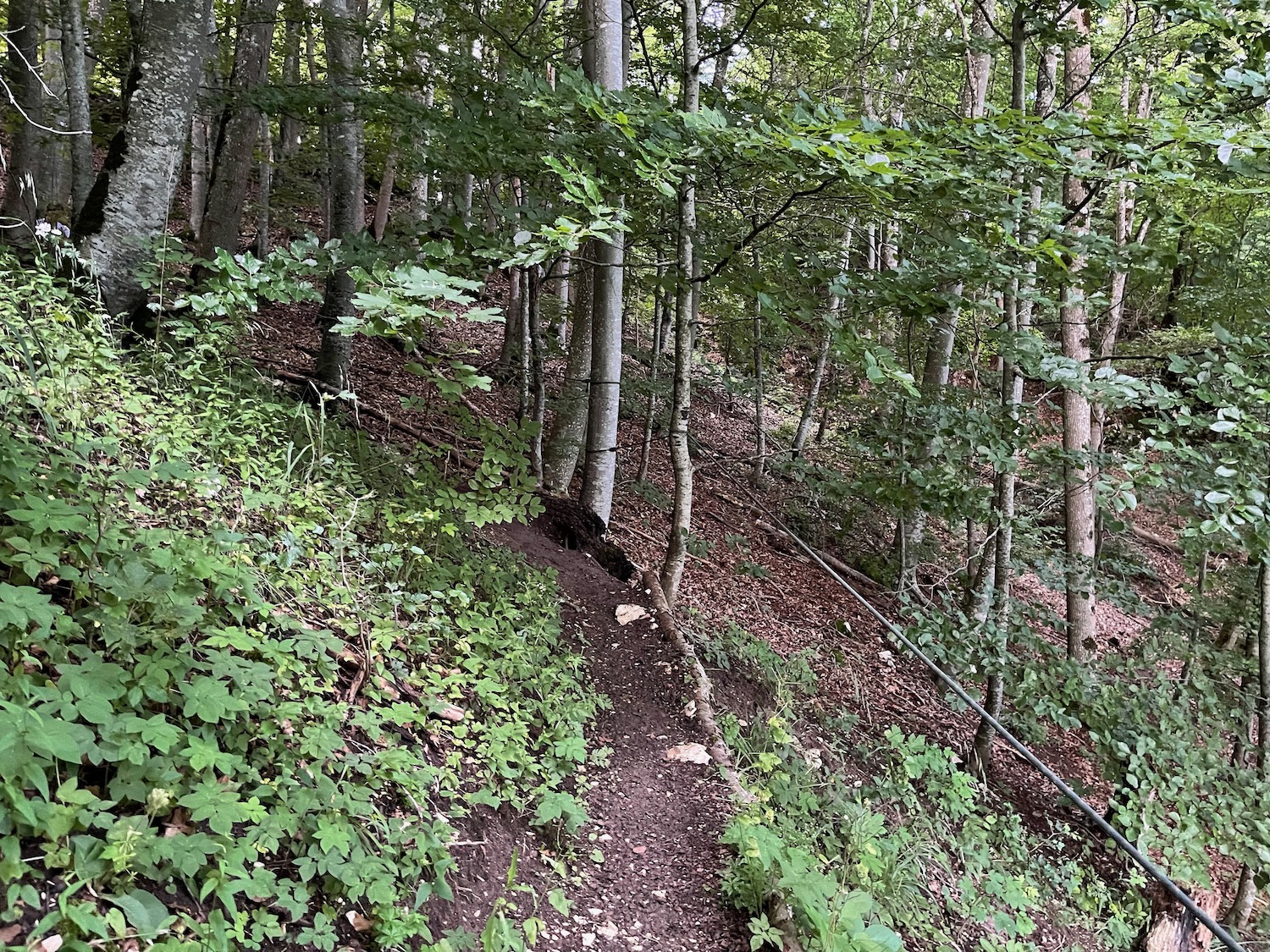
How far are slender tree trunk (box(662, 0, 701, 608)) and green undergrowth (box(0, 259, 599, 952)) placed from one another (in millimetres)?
1123

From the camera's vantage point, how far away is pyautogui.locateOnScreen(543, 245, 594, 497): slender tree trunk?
5.75 meters

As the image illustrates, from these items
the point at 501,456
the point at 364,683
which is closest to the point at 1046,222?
the point at 501,456

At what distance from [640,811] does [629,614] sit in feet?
5.27

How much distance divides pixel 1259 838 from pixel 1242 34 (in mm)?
4773

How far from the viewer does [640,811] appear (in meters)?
3.30

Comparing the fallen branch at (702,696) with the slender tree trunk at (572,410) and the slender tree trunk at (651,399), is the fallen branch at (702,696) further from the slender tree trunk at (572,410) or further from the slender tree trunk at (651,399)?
the slender tree trunk at (651,399)

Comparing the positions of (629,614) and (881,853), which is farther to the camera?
(629,614)

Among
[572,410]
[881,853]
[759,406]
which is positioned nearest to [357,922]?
[881,853]

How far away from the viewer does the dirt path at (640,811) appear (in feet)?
8.79

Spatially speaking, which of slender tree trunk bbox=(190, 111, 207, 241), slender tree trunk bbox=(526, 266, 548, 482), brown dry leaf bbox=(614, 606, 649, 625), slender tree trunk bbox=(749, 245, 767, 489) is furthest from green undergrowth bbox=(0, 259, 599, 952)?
slender tree trunk bbox=(190, 111, 207, 241)

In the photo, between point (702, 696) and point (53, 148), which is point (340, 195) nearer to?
point (702, 696)

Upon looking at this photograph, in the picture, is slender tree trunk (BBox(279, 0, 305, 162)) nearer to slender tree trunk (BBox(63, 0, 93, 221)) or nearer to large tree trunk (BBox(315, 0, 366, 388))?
large tree trunk (BBox(315, 0, 366, 388))

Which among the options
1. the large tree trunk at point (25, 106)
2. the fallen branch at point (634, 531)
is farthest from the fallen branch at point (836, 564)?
the large tree trunk at point (25, 106)

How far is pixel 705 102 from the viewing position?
13.7ft
